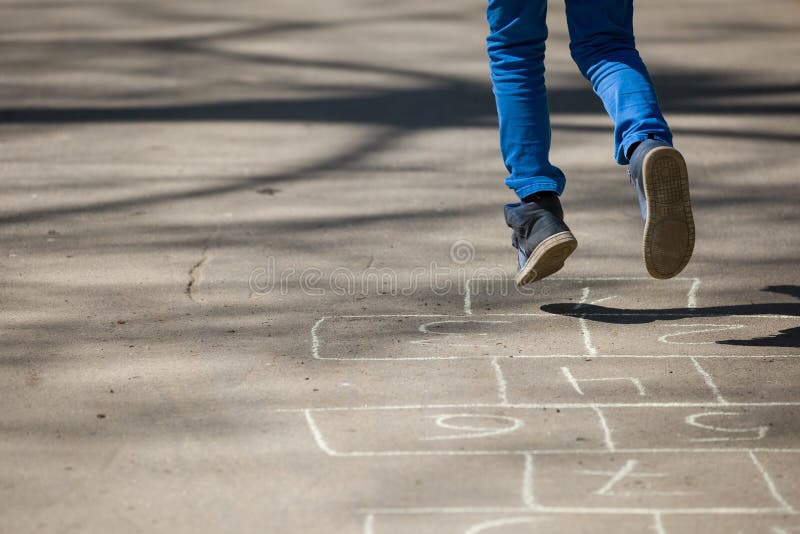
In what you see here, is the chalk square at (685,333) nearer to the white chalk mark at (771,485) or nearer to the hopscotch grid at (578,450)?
the hopscotch grid at (578,450)

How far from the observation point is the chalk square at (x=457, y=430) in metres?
2.80

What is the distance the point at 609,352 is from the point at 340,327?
0.78 m

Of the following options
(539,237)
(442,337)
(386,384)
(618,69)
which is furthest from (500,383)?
(618,69)

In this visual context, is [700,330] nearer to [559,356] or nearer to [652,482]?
[559,356]

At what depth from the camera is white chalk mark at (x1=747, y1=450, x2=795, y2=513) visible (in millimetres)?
2492

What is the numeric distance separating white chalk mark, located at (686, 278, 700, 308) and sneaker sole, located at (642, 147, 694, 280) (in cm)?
55

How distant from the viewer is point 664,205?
3.28 metres

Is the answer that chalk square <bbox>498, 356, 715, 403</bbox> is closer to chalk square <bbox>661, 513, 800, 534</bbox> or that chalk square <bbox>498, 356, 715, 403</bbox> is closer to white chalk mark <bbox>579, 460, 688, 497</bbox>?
white chalk mark <bbox>579, 460, 688, 497</bbox>

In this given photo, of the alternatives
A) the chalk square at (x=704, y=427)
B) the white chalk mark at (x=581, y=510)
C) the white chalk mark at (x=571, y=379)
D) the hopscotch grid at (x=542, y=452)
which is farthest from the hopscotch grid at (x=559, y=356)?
the white chalk mark at (x=581, y=510)

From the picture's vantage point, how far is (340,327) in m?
3.64

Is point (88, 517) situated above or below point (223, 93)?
below

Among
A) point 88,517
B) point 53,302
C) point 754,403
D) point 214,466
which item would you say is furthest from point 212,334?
point 754,403

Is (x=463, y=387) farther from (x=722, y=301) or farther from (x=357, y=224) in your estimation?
(x=357, y=224)

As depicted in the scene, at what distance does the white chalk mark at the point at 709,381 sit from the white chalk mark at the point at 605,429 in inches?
12.4
